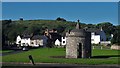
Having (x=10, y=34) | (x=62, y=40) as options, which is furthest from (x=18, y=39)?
(x=62, y=40)

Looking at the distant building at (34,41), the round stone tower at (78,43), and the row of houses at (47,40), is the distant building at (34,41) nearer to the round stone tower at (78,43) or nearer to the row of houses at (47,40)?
the row of houses at (47,40)

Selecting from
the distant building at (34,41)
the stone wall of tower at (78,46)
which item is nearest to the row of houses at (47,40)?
the distant building at (34,41)

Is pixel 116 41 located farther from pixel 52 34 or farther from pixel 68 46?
pixel 52 34

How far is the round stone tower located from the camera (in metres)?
53.8

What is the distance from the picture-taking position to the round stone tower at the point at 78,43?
176ft

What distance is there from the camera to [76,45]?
5397 centimetres

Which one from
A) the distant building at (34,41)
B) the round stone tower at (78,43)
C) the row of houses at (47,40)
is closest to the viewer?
the round stone tower at (78,43)

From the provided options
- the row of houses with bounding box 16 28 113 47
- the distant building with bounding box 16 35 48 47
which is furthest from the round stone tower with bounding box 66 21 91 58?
the distant building with bounding box 16 35 48 47

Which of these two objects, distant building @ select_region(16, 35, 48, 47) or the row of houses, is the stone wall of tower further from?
distant building @ select_region(16, 35, 48, 47)

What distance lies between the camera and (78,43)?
177 ft

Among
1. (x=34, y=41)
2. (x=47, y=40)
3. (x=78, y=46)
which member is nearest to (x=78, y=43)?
(x=78, y=46)

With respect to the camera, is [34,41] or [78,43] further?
[34,41]

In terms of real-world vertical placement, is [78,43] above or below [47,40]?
below

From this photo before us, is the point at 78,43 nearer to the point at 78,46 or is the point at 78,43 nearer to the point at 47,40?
the point at 78,46
